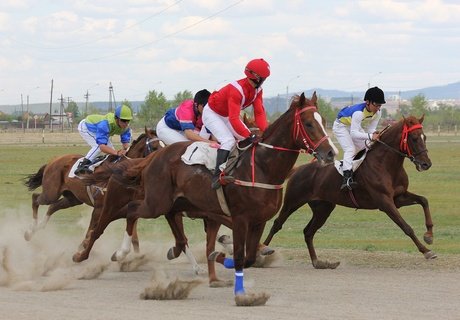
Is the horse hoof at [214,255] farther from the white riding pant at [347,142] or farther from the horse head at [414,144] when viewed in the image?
the horse head at [414,144]

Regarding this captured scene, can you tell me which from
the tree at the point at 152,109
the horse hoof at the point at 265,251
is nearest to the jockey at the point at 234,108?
the horse hoof at the point at 265,251

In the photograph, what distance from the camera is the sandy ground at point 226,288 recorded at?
9.89m

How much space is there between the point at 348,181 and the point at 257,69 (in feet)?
12.4

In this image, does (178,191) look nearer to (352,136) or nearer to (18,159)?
(352,136)

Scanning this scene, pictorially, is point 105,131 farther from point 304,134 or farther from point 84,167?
point 304,134

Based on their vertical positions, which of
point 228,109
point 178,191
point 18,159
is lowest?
point 18,159

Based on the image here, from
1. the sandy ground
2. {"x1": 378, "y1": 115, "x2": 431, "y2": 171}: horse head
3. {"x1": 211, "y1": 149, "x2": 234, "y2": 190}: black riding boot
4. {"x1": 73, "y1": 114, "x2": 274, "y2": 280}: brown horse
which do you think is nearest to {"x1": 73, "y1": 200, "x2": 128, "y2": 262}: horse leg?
{"x1": 73, "y1": 114, "x2": 274, "y2": 280}: brown horse

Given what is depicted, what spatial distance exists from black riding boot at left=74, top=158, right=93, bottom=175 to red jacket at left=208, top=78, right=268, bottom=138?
4281mm

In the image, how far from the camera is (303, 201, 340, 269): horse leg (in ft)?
45.5

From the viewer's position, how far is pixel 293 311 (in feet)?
32.8

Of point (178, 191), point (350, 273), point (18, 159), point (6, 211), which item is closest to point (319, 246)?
point (350, 273)

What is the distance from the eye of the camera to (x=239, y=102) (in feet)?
37.1

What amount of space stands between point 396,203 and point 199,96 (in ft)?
11.2

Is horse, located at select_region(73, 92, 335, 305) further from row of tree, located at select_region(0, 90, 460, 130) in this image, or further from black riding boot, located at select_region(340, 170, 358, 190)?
row of tree, located at select_region(0, 90, 460, 130)
